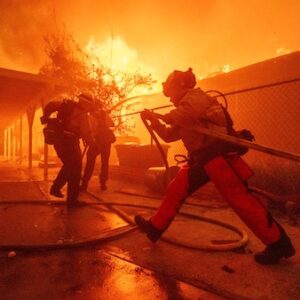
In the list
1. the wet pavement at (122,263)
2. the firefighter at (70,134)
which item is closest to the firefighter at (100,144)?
the firefighter at (70,134)

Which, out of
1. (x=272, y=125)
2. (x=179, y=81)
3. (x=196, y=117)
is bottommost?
(x=196, y=117)

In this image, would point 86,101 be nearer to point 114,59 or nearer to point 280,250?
point 280,250

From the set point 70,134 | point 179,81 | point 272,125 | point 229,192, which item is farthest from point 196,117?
point 272,125

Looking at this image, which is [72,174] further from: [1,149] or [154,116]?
[1,149]

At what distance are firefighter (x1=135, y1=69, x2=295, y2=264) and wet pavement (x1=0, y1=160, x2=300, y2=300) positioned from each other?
274mm

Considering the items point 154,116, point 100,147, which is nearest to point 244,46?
point 100,147

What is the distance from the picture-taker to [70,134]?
4797 millimetres

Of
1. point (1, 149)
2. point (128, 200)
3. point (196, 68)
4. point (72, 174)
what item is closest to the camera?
point (72, 174)

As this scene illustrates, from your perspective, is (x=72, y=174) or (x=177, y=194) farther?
(x=72, y=174)

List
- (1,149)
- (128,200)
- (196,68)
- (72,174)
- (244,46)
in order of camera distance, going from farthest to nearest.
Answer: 1. (244,46)
2. (196,68)
3. (1,149)
4. (128,200)
5. (72,174)

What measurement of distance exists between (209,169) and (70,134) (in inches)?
107

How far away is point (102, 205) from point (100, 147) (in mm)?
2052

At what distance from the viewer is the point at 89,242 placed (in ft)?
10.4

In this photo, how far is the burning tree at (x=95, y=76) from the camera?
14.6 meters
